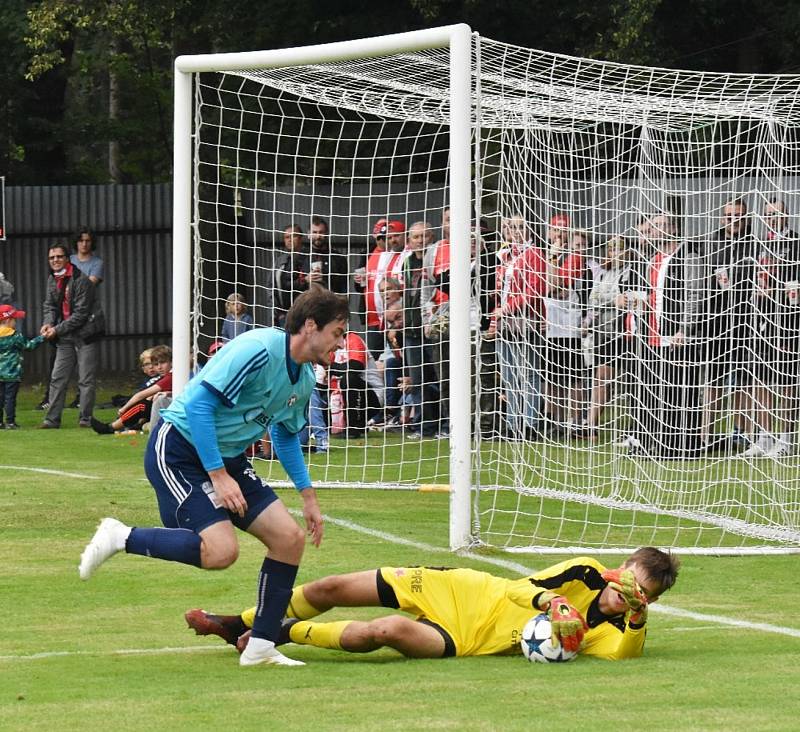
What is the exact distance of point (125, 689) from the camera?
21.0 ft

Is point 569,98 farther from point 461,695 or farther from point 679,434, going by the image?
point 461,695

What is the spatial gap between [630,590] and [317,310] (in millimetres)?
1905

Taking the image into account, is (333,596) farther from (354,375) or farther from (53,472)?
(354,375)

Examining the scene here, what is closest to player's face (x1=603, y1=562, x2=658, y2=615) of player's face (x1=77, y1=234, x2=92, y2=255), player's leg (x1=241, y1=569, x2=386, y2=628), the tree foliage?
player's leg (x1=241, y1=569, x2=386, y2=628)

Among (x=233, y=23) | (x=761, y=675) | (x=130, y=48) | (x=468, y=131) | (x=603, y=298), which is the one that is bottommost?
(x=761, y=675)

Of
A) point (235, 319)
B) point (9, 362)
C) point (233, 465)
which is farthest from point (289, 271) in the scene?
point (233, 465)

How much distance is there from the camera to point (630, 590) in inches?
269

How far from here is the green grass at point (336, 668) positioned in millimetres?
5887

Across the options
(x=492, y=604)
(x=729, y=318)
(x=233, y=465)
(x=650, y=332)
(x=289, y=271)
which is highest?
(x=289, y=271)

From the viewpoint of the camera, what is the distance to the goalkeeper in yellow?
276 inches

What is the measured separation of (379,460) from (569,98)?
483cm

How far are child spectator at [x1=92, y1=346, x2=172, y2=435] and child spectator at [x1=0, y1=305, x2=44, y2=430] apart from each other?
4.42 ft

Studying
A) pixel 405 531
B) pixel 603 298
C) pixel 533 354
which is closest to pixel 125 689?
pixel 405 531

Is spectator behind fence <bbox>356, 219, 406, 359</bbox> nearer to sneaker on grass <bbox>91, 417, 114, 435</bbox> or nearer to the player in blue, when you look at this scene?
sneaker on grass <bbox>91, 417, 114, 435</bbox>
